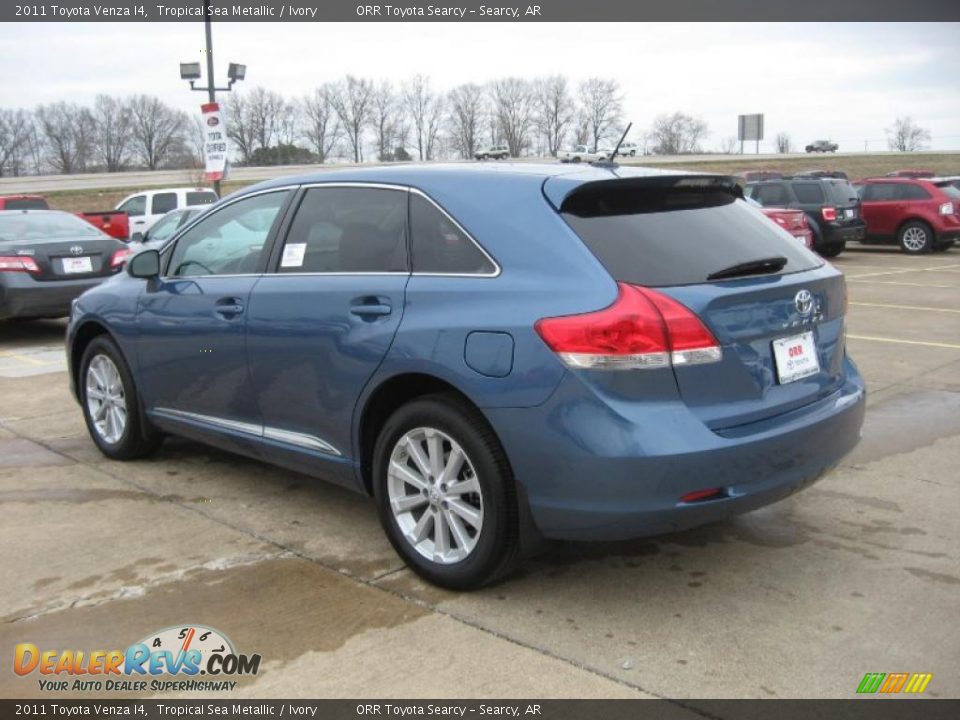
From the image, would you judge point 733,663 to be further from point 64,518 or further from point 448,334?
point 64,518

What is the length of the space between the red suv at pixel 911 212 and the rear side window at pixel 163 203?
16168 mm

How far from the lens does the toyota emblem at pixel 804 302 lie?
144 inches

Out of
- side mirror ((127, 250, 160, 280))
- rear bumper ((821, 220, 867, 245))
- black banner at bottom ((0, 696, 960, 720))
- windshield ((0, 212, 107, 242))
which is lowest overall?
black banner at bottom ((0, 696, 960, 720))

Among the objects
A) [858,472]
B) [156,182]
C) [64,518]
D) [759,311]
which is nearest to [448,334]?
[759,311]

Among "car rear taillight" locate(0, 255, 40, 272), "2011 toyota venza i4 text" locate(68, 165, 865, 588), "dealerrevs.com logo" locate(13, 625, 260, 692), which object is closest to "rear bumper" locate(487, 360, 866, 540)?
"2011 toyota venza i4 text" locate(68, 165, 865, 588)

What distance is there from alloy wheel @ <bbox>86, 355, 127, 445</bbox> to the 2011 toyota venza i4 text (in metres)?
1.18

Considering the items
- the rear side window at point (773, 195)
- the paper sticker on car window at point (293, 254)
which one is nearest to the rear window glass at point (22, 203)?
the rear side window at point (773, 195)

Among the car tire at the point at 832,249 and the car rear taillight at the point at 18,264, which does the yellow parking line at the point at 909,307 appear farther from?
the car rear taillight at the point at 18,264

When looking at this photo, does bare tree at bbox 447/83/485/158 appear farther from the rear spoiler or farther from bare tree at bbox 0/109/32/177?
the rear spoiler

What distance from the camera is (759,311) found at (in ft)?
11.4

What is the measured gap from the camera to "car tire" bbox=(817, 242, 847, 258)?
65.0 feet

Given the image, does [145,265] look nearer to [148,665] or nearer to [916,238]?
[148,665]

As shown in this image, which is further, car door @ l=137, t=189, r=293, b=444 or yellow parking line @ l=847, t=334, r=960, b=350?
yellow parking line @ l=847, t=334, r=960, b=350

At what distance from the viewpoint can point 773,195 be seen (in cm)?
1981
